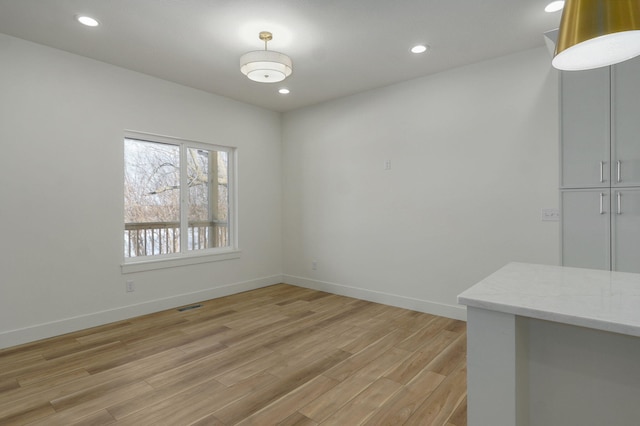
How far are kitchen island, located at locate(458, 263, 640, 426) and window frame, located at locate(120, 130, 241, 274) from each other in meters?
3.65

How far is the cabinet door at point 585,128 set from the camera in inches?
96.8

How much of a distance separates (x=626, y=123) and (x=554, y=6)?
3.29 feet

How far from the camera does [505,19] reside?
2.67 metres

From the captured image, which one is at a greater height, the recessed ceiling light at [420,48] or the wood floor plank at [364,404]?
the recessed ceiling light at [420,48]

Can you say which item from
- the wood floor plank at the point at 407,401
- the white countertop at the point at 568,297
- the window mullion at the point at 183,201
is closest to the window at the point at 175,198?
the window mullion at the point at 183,201

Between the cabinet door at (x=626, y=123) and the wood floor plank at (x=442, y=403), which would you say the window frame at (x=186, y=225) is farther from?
the cabinet door at (x=626, y=123)

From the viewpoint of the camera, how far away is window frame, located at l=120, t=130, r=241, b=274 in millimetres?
3799

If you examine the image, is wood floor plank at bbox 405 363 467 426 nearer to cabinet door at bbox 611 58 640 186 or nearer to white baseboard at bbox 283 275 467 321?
white baseboard at bbox 283 275 467 321

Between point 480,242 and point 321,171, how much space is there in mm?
2354

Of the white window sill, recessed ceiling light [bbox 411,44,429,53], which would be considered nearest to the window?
the white window sill

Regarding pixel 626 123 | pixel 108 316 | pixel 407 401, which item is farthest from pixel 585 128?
pixel 108 316

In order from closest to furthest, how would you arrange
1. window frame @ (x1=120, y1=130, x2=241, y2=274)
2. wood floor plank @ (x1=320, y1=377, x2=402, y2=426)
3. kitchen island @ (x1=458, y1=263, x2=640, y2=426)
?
kitchen island @ (x1=458, y1=263, x2=640, y2=426)
wood floor plank @ (x1=320, y1=377, x2=402, y2=426)
window frame @ (x1=120, y1=130, x2=241, y2=274)

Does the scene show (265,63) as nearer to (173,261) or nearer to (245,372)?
(245,372)

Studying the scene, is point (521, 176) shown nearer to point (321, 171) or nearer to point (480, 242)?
point (480, 242)
